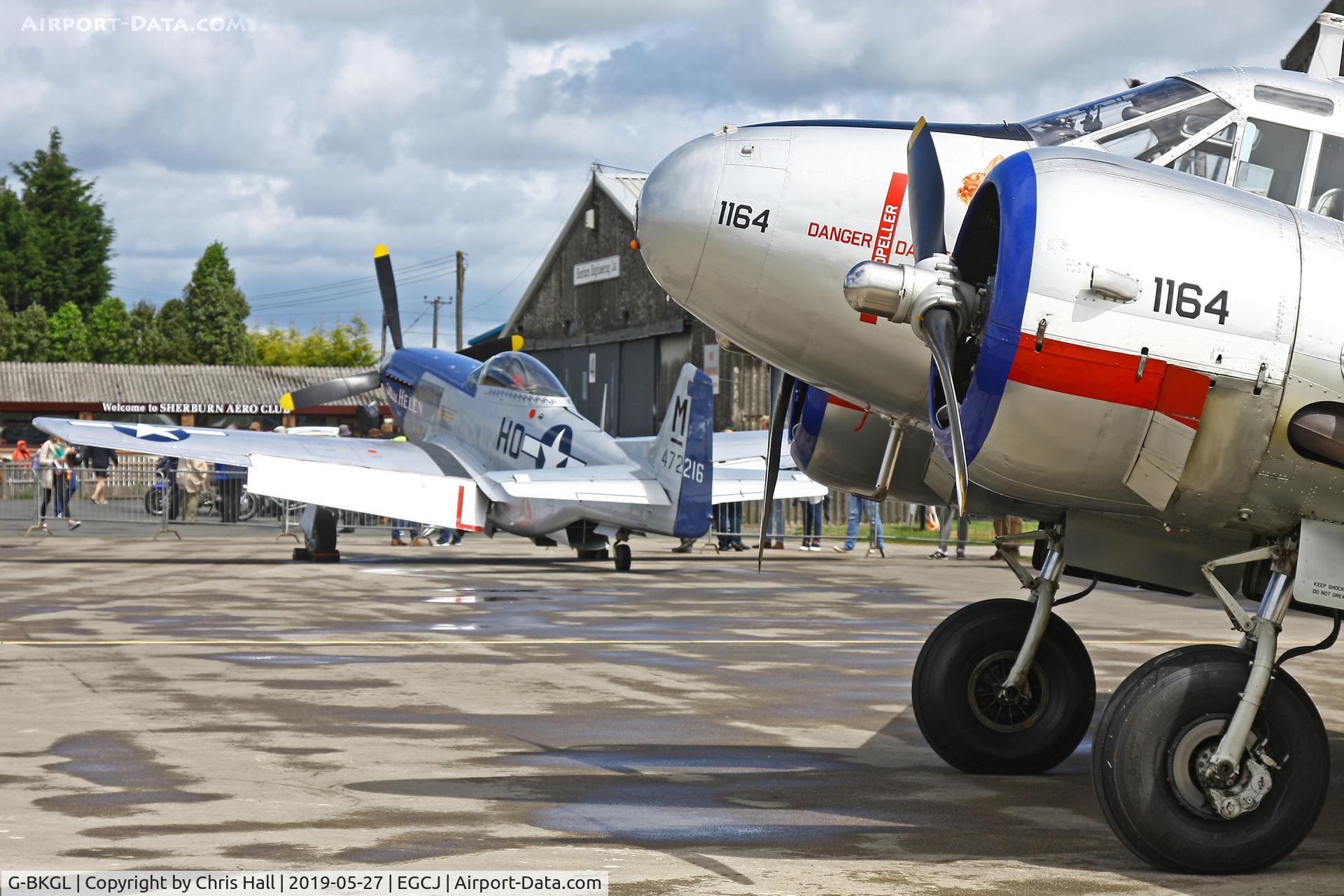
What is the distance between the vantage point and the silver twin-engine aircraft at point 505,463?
802 inches

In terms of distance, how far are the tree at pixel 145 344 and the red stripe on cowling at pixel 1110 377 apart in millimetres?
94705

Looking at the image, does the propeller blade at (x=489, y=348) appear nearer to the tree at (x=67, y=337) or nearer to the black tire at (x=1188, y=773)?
the black tire at (x=1188, y=773)

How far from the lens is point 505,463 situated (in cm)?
2297

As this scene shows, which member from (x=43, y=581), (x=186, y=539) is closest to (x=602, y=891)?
(x=43, y=581)

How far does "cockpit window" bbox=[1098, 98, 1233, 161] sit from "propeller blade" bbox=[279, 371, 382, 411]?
74.5 feet

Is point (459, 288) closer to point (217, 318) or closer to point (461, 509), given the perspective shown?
point (217, 318)

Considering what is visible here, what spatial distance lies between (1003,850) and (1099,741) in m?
0.59

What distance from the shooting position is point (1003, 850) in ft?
19.3

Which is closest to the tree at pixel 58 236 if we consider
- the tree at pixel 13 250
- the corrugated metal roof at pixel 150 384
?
the tree at pixel 13 250

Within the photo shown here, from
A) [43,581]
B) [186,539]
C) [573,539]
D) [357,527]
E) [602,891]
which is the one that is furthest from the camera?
[357,527]

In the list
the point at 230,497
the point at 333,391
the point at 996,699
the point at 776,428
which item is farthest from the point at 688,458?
the point at 230,497

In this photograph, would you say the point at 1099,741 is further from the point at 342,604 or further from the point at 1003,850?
the point at 342,604

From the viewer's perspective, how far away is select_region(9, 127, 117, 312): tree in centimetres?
10000

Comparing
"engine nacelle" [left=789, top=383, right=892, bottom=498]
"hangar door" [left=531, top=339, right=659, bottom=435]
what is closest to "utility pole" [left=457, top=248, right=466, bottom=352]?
Result: "hangar door" [left=531, top=339, right=659, bottom=435]
